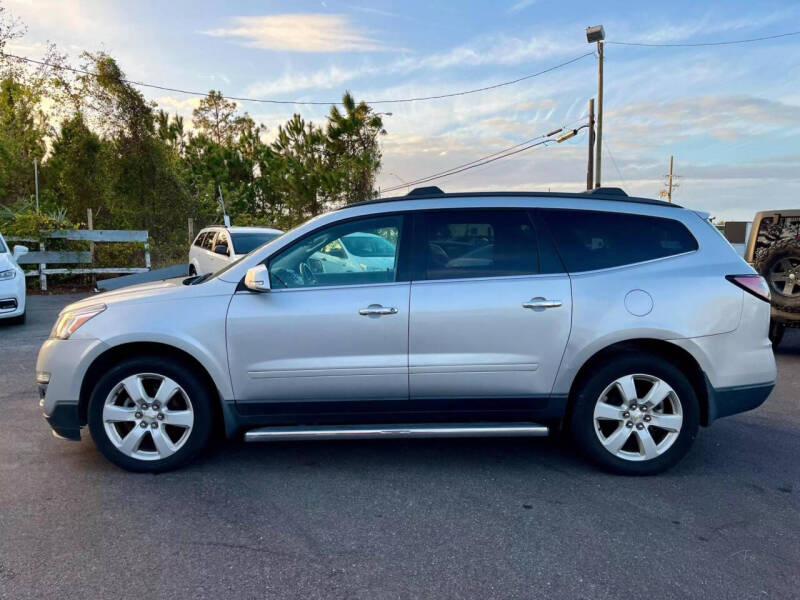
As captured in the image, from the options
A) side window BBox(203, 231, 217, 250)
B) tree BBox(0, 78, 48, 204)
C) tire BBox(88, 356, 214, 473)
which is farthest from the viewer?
tree BBox(0, 78, 48, 204)

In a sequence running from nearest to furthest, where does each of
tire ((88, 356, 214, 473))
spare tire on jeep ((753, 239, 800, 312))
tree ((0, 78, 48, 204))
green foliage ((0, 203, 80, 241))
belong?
1. tire ((88, 356, 214, 473))
2. spare tire on jeep ((753, 239, 800, 312))
3. green foliage ((0, 203, 80, 241))
4. tree ((0, 78, 48, 204))

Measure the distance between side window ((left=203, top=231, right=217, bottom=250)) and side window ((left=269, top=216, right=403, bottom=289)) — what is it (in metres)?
8.48

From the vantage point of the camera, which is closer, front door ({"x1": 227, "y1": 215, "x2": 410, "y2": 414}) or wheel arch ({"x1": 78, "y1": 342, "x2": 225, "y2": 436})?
front door ({"x1": 227, "y1": 215, "x2": 410, "y2": 414})

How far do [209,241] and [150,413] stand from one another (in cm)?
906

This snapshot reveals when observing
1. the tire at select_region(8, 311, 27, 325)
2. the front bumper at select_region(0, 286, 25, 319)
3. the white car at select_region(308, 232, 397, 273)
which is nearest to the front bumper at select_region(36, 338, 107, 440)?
the white car at select_region(308, 232, 397, 273)

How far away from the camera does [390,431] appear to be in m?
3.70

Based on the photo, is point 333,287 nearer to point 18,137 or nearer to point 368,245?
point 368,245

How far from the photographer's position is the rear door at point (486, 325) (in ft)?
12.0

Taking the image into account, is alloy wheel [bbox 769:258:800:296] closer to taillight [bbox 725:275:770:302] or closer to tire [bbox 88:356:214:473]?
taillight [bbox 725:275:770:302]

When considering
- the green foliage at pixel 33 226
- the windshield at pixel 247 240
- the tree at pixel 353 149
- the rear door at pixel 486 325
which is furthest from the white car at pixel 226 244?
the tree at pixel 353 149

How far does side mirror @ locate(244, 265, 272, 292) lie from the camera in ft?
11.8

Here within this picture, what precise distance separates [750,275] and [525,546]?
2291mm

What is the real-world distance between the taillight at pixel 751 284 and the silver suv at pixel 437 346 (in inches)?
0.5

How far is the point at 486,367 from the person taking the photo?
3699 millimetres
